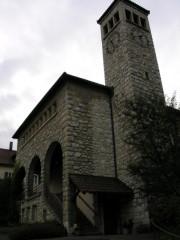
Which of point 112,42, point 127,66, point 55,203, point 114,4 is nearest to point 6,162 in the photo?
point 55,203

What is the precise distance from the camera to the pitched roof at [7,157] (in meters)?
34.6

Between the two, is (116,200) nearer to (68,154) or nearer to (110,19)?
(68,154)

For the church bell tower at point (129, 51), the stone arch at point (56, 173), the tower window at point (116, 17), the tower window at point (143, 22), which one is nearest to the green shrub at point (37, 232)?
the stone arch at point (56, 173)

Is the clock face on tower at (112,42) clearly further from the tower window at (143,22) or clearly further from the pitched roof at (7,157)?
the pitched roof at (7,157)

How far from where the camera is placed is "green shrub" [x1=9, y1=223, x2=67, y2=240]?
10992 mm

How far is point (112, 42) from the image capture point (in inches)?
747

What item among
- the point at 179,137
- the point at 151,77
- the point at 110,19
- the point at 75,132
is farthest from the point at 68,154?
the point at 110,19

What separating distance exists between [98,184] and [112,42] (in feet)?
33.0

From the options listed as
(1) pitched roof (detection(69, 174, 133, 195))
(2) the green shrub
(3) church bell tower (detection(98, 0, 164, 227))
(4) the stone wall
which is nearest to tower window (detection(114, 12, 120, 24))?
(3) church bell tower (detection(98, 0, 164, 227))

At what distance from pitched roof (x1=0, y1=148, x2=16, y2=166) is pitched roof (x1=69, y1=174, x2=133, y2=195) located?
75.2 ft

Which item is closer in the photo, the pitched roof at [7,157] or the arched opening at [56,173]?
the arched opening at [56,173]

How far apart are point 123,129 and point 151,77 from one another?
13.5 feet

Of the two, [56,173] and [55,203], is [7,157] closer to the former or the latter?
[56,173]

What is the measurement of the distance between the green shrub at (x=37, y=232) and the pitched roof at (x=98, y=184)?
2.03 m
